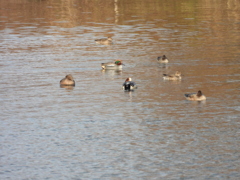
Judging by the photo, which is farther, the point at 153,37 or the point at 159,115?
the point at 153,37

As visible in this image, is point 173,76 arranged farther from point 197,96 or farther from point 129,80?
point 197,96

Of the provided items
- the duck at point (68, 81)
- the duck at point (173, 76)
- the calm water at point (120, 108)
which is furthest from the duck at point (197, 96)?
the duck at point (68, 81)

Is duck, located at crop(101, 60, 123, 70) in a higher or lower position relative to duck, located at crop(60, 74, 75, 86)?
higher

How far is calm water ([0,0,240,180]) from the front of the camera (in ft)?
51.8

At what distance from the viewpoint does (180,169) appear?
15.3m

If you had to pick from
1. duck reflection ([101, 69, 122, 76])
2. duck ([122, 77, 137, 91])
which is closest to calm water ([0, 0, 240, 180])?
duck reflection ([101, 69, 122, 76])

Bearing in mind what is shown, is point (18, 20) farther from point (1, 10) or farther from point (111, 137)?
point (111, 137)

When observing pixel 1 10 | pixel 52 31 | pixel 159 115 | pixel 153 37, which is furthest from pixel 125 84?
pixel 1 10

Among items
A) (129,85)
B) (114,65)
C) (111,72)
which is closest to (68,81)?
(129,85)

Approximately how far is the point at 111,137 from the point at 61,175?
145 inches

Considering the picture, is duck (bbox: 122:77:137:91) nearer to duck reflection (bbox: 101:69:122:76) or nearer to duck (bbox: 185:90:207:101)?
duck (bbox: 185:90:207:101)

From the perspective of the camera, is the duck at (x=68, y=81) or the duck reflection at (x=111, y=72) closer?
the duck at (x=68, y=81)

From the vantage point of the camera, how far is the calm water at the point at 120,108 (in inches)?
621

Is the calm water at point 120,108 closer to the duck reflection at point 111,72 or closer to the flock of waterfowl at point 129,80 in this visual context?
the duck reflection at point 111,72
